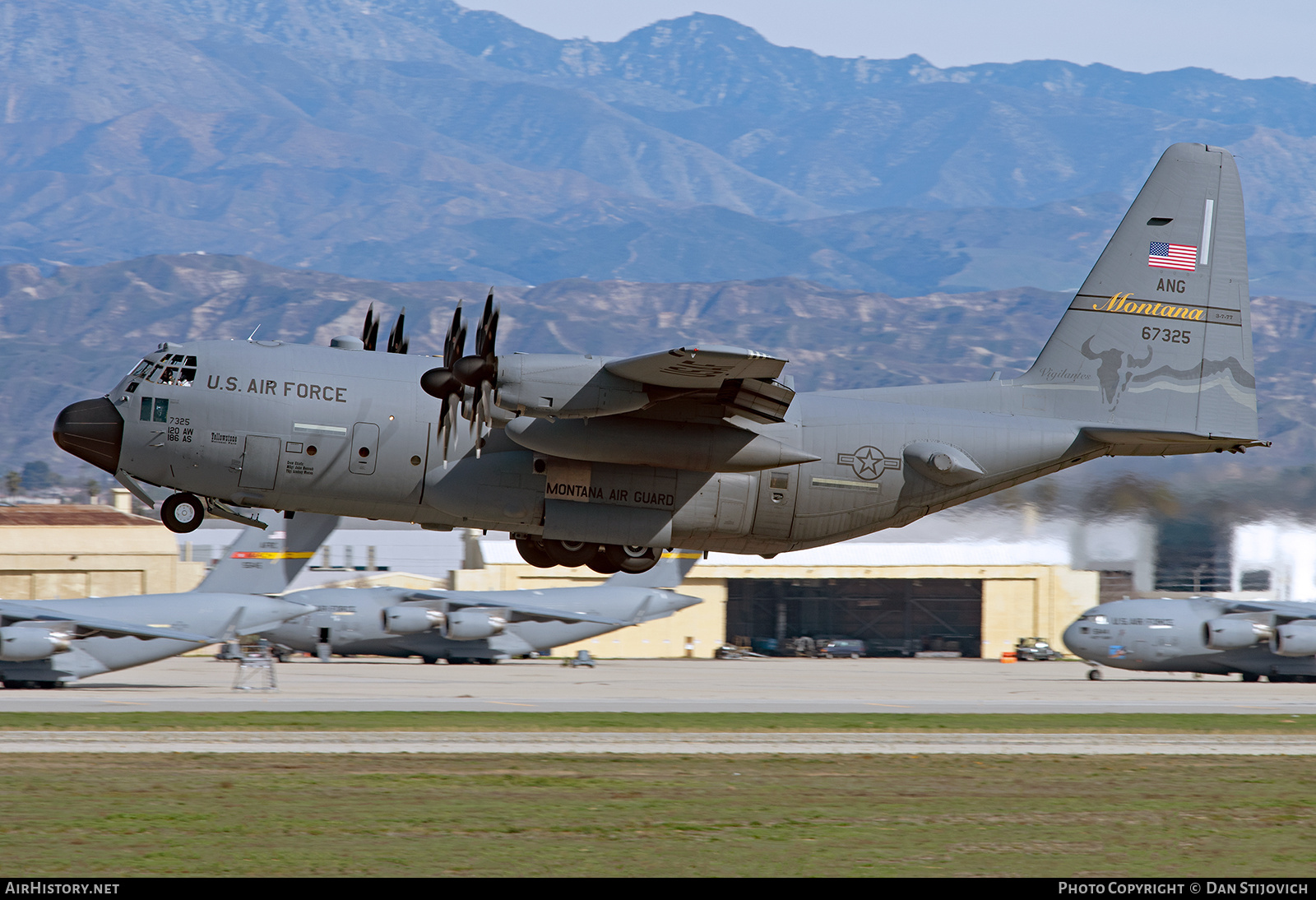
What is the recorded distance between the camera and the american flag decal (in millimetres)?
28578

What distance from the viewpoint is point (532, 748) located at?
31766 millimetres

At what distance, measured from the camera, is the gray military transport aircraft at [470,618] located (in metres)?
59.6

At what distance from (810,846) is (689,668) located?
165 ft

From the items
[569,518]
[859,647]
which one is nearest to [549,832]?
[569,518]

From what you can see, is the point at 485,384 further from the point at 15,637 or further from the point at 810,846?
the point at 15,637

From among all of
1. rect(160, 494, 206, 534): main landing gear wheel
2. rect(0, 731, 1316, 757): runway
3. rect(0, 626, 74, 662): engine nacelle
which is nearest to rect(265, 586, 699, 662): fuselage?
rect(0, 626, 74, 662): engine nacelle

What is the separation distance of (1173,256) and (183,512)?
65.6 ft

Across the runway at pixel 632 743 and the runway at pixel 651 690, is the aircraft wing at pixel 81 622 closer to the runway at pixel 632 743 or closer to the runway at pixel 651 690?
the runway at pixel 651 690

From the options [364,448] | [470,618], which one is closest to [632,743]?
[364,448]

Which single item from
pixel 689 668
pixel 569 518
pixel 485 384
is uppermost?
pixel 485 384

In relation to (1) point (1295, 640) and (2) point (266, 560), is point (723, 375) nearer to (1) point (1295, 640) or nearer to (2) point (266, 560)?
(2) point (266, 560)

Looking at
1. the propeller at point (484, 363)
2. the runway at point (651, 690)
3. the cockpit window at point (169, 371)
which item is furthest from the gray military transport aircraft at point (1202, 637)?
the cockpit window at point (169, 371)

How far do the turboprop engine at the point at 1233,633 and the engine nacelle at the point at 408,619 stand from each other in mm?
32434

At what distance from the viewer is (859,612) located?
308ft
